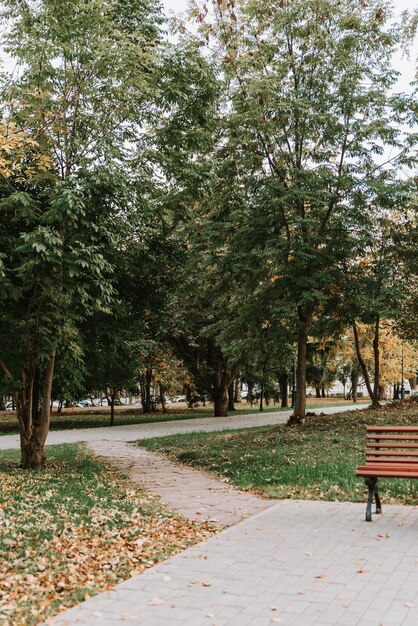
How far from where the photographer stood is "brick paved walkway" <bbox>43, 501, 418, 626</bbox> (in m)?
4.55

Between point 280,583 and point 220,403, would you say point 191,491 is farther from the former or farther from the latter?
point 220,403

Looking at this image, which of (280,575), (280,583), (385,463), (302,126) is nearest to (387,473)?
(385,463)

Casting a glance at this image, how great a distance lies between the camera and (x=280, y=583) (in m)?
5.30

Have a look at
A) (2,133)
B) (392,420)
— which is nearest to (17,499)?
(2,133)

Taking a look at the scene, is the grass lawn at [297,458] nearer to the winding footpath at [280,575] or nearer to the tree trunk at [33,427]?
the winding footpath at [280,575]

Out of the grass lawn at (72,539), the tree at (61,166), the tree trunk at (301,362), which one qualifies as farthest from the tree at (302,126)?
the grass lawn at (72,539)

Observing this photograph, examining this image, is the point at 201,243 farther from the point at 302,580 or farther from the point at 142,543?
the point at 302,580

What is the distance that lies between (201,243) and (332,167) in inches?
169

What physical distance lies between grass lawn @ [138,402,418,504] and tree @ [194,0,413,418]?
3.26 metres

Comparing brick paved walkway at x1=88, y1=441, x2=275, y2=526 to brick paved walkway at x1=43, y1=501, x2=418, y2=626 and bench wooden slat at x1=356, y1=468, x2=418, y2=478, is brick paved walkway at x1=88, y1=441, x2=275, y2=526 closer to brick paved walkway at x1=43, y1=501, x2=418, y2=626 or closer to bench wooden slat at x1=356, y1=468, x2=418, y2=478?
brick paved walkway at x1=43, y1=501, x2=418, y2=626

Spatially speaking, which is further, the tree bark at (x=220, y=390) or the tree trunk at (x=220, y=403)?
the tree trunk at (x=220, y=403)

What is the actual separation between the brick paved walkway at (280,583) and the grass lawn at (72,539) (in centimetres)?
31

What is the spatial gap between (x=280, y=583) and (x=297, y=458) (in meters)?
7.29

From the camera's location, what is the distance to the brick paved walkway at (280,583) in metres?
4.55
